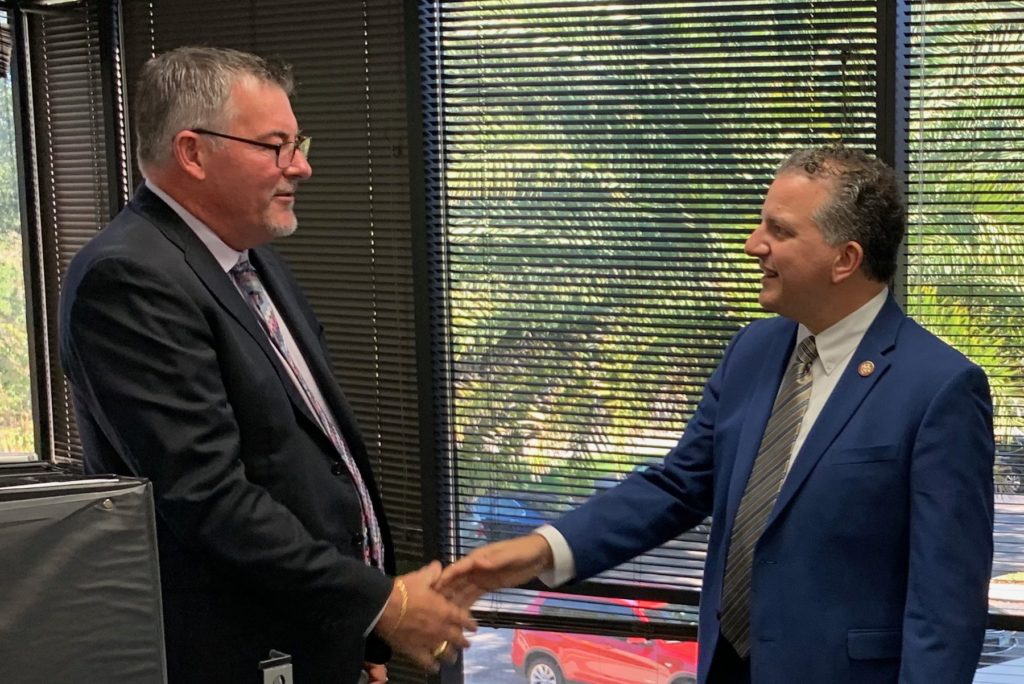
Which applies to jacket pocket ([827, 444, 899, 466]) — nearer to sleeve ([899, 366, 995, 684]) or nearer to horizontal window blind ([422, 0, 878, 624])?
sleeve ([899, 366, 995, 684])

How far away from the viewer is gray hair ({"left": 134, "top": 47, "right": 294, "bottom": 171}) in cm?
218

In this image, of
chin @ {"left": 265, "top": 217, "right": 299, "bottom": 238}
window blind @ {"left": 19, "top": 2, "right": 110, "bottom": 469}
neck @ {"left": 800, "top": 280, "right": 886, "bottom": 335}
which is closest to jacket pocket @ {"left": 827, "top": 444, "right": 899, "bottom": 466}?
neck @ {"left": 800, "top": 280, "right": 886, "bottom": 335}

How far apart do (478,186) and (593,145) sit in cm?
37

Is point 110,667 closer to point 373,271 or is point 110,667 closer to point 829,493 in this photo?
point 829,493

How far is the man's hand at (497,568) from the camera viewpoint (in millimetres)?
2449

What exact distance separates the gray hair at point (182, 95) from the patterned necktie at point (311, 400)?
0.28 metres

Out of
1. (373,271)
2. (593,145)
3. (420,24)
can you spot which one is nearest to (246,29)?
(420,24)

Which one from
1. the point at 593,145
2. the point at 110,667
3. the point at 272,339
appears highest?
the point at 593,145

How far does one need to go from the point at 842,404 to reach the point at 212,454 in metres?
1.08

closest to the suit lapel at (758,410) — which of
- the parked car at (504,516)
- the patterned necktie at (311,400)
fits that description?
the patterned necktie at (311,400)

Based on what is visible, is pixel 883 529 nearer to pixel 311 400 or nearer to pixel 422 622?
pixel 422 622

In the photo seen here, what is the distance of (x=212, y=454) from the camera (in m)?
1.98

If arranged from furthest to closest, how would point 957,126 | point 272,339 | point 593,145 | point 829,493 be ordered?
1. point 593,145
2. point 957,126
3. point 272,339
4. point 829,493

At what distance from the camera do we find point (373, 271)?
355 centimetres
